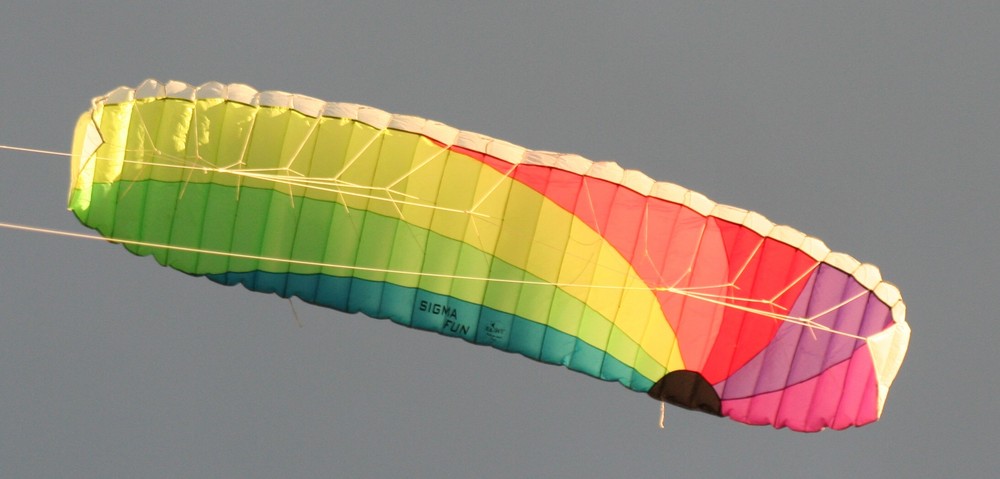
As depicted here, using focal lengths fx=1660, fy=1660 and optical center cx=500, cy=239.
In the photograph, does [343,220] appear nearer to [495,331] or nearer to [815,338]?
[495,331]

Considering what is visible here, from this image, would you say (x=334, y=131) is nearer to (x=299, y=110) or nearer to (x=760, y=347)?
(x=299, y=110)

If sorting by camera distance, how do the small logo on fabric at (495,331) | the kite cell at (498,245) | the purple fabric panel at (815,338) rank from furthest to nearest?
the small logo on fabric at (495,331) < the kite cell at (498,245) < the purple fabric panel at (815,338)

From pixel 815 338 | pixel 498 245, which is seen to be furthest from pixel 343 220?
pixel 815 338

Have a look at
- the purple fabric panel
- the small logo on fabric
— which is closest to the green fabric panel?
the small logo on fabric

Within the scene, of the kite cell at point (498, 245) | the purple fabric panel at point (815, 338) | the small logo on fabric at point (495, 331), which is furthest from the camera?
the small logo on fabric at point (495, 331)

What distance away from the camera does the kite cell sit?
2366 centimetres

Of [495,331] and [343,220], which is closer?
[343,220]

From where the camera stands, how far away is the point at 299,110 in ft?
77.7

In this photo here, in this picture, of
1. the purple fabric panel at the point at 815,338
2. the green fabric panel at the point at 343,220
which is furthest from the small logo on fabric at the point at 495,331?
the purple fabric panel at the point at 815,338

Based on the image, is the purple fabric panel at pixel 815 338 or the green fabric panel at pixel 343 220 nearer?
the purple fabric panel at pixel 815 338

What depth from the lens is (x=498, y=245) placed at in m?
23.8

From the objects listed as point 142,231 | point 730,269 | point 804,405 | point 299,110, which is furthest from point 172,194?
point 804,405

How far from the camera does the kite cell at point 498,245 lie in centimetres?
2366

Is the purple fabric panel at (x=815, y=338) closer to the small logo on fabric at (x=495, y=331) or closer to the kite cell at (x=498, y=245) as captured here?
the kite cell at (x=498, y=245)
